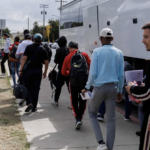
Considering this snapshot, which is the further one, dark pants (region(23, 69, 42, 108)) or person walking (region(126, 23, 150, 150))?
dark pants (region(23, 69, 42, 108))

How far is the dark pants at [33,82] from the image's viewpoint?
282 inches

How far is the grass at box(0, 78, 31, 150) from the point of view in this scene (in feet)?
16.4

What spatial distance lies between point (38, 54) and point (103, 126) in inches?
87.3

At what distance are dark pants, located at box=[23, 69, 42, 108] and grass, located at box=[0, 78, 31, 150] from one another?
1.59ft

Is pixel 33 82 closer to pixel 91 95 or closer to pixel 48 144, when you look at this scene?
pixel 48 144

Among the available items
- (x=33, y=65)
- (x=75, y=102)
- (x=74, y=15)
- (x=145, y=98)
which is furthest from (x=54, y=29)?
(x=145, y=98)

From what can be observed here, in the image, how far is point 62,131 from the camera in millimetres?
5887

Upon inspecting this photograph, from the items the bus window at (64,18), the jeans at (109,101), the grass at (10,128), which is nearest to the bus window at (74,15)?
the bus window at (64,18)

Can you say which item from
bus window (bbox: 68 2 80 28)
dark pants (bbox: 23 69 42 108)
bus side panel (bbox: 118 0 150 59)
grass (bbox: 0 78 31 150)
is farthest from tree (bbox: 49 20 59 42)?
dark pants (bbox: 23 69 42 108)

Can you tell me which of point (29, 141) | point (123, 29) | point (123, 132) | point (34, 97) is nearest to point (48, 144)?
point (29, 141)

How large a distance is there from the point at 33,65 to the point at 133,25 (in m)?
2.45

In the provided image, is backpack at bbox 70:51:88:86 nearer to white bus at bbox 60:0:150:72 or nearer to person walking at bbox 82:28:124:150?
person walking at bbox 82:28:124:150

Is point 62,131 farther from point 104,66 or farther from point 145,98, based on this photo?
point 145,98

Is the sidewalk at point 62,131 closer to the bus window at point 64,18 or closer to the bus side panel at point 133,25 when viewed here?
the bus side panel at point 133,25
